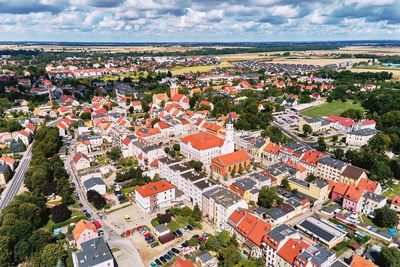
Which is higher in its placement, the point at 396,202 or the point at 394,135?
the point at 394,135

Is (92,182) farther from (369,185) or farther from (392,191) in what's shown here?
(392,191)

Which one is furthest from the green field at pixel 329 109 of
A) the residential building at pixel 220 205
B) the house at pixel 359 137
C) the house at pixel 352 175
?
the residential building at pixel 220 205

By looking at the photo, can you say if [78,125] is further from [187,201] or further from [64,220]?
[187,201]

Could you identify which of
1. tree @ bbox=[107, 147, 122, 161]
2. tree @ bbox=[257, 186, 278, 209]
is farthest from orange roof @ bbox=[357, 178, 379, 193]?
tree @ bbox=[107, 147, 122, 161]

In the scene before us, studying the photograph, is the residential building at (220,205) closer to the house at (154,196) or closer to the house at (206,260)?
the house at (206,260)

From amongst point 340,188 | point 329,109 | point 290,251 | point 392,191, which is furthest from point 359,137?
point 290,251

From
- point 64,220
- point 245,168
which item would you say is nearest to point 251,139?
point 245,168

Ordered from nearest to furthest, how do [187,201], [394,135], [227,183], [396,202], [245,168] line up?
[396,202] → [187,201] → [227,183] → [245,168] → [394,135]

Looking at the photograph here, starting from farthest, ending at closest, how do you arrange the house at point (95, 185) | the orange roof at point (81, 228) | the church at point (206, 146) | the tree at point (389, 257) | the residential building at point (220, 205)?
the church at point (206, 146)
the house at point (95, 185)
the residential building at point (220, 205)
the orange roof at point (81, 228)
the tree at point (389, 257)
